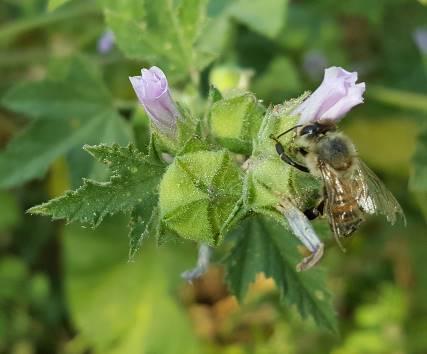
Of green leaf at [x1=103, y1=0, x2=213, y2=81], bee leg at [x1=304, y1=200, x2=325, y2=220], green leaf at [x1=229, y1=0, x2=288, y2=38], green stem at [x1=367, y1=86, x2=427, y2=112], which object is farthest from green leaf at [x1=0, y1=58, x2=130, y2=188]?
green stem at [x1=367, y1=86, x2=427, y2=112]

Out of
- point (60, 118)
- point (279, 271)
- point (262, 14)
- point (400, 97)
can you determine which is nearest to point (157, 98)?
point (279, 271)

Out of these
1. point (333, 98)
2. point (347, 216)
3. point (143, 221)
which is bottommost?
point (143, 221)

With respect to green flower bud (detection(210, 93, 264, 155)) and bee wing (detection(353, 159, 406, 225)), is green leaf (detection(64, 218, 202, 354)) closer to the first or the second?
green flower bud (detection(210, 93, 264, 155))

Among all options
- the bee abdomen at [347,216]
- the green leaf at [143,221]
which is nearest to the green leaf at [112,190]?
the green leaf at [143,221]

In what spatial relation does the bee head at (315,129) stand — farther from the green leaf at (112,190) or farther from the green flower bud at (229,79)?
the green flower bud at (229,79)

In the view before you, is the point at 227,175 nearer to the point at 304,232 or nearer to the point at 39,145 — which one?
the point at 304,232
